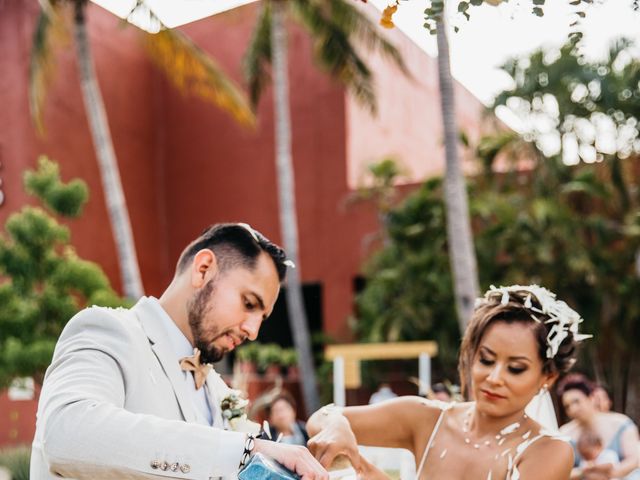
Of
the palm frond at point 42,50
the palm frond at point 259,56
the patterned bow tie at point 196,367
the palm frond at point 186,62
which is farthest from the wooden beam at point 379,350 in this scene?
the patterned bow tie at point 196,367

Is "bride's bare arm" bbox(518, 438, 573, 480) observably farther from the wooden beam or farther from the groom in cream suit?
the wooden beam

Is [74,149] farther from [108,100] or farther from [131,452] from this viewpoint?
[131,452]

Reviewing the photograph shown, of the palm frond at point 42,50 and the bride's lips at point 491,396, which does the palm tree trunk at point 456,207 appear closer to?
the palm frond at point 42,50

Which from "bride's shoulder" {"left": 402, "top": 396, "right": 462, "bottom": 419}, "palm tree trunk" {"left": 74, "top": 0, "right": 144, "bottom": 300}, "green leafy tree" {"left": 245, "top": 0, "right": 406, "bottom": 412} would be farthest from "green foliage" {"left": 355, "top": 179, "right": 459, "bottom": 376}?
"bride's shoulder" {"left": 402, "top": 396, "right": 462, "bottom": 419}

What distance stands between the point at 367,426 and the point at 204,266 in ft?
2.68

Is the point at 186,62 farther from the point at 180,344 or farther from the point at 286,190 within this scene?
the point at 180,344

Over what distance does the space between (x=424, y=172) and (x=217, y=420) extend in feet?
58.4

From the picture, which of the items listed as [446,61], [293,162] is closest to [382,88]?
[293,162]

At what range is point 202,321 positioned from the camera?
1930 millimetres

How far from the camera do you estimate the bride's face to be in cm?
235

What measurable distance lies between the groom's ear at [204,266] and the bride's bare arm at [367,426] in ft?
1.86

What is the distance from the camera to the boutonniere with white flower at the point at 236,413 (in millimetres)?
2084

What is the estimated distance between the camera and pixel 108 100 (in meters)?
16.8

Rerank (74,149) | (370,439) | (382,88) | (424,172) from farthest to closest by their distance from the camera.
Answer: (424,172)
(382,88)
(74,149)
(370,439)
